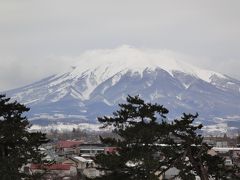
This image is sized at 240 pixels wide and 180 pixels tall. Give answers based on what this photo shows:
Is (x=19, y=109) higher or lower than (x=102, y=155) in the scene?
higher

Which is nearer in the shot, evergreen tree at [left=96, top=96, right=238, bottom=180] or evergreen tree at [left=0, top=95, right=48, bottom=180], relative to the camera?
evergreen tree at [left=96, top=96, right=238, bottom=180]

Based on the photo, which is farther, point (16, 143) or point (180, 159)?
point (16, 143)

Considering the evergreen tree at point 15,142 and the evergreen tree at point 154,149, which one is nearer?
the evergreen tree at point 154,149

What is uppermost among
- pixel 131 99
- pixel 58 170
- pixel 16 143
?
pixel 131 99

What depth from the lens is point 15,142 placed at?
15.9m

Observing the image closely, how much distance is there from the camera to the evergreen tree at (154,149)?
14.1 metres

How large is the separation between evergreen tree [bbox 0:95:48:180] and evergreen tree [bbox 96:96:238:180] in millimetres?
2310

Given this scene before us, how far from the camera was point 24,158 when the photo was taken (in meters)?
15.6

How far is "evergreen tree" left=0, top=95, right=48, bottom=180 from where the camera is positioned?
50.1 feet

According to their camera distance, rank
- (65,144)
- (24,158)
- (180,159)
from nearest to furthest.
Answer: (180,159), (24,158), (65,144)

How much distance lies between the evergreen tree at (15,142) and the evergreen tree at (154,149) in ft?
7.58

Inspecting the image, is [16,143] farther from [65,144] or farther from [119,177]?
[65,144]

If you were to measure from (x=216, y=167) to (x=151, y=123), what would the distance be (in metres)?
2.09

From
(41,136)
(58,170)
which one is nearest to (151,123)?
(41,136)
